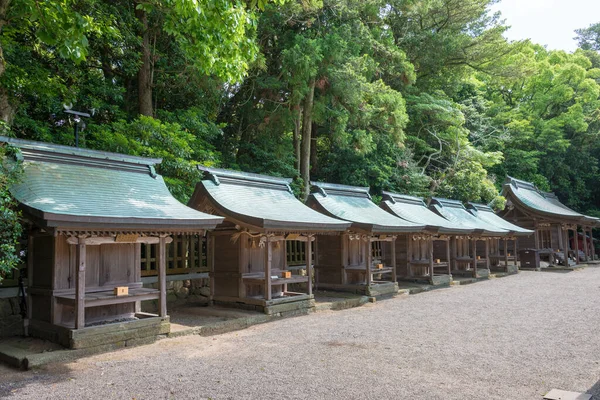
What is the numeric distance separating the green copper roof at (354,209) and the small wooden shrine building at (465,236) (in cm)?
475

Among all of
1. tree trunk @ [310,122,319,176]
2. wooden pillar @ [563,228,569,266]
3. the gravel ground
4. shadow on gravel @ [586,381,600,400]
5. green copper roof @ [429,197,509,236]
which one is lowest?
the gravel ground

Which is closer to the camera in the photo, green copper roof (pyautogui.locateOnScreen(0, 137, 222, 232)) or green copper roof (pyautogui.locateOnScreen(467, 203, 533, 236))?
green copper roof (pyautogui.locateOnScreen(0, 137, 222, 232))

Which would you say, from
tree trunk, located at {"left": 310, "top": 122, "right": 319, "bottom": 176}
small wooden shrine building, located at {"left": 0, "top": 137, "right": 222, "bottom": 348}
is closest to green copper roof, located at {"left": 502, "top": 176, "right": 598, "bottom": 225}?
tree trunk, located at {"left": 310, "top": 122, "right": 319, "bottom": 176}

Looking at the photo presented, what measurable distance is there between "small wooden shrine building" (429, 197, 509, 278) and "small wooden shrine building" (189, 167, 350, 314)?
373 inches

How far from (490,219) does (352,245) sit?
37.6ft

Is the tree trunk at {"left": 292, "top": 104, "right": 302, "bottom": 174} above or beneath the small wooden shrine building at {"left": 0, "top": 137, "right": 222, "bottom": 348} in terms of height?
above

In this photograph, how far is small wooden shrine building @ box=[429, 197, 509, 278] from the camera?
18516mm

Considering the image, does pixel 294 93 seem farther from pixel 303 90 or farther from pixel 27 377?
pixel 27 377

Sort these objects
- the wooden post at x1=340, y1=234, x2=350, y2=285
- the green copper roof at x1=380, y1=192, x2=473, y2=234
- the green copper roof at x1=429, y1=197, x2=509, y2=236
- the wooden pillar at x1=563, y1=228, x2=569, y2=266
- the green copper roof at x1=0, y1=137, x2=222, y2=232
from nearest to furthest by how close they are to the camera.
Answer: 1. the green copper roof at x1=0, y1=137, x2=222, y2=232
2. the wooden post at x1=340, y1=234, x2=350, y2=285
3. the green copper roof at x1=380, y1=192, x2=473, y2=234
4. the green copper roof at x1=429, y1=197, x2=509, y2=236
5. the wooden pillar at x1=563, y1=228, x2=569, y2=266

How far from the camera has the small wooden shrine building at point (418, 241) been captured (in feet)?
52.1

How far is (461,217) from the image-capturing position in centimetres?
2011

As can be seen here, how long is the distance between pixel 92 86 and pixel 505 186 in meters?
22.7

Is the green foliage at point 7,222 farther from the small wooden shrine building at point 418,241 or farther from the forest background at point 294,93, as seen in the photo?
the small wooden shrine building at point 418,241

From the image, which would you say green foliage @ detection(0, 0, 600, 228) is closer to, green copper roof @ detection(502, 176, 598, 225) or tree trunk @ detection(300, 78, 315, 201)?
tree trunk @ detection(300, 78, 315, 201)
